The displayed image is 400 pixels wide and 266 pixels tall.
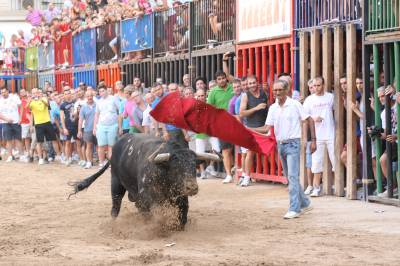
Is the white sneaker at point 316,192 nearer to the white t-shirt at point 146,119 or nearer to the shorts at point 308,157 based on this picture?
the shorts at point 308,157

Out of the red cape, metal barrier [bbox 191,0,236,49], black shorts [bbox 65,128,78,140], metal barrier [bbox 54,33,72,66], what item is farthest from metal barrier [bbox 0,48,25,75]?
the red cape

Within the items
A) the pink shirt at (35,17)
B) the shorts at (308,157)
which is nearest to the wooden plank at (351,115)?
the shorts at (308,157)

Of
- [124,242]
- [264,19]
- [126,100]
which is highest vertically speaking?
[264,19]

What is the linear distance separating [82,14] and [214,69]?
1120cm

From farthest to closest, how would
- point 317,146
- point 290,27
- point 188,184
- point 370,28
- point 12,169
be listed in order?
1. point 12,169
2. point 290,27
3. point 317,146
4. point 370,28
5. point 188,184

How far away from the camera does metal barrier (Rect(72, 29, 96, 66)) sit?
27181mm

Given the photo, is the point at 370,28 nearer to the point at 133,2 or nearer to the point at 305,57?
the point at 305,57

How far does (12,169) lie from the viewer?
22625mm

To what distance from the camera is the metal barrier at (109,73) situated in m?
24.9

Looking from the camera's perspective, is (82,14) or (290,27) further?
(82,14)

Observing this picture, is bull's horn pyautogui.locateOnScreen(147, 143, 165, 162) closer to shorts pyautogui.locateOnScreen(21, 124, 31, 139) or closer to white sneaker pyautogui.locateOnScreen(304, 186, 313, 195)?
white sneaker pyautogui.locateOnScreen(304, 186, 313, 195)

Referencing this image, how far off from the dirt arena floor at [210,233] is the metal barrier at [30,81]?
19.0 m

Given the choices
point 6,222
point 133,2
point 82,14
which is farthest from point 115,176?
point 82,14

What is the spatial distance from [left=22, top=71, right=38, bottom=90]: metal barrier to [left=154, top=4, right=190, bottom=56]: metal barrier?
12917 mm
